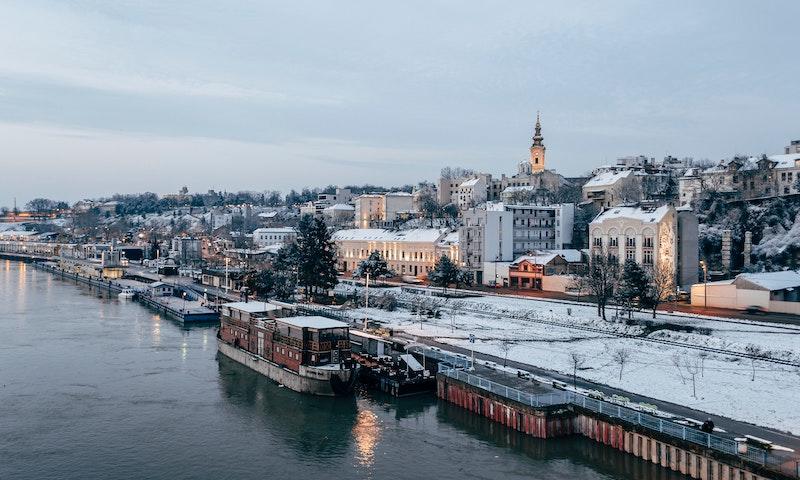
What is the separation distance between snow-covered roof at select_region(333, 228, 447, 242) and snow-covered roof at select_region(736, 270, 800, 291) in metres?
40.5

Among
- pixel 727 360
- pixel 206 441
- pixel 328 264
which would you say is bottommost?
pixel 206 441

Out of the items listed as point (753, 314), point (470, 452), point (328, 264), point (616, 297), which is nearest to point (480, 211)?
point (328, 264)

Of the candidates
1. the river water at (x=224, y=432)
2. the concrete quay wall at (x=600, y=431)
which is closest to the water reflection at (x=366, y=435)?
the river water at (x=224, y=432)

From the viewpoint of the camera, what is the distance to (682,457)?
A: 24344 mm

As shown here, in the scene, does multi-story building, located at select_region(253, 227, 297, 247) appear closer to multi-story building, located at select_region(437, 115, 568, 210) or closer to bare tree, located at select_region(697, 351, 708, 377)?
multi-story building, located at select_region(437, 115, 568, 210)

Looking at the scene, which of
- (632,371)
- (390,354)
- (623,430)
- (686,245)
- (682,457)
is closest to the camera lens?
(682,457)

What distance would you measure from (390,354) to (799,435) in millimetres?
23140

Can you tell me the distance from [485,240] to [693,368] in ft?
143

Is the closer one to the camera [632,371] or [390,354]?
[632,371]

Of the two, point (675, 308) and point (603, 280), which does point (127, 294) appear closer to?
point (603, 280)

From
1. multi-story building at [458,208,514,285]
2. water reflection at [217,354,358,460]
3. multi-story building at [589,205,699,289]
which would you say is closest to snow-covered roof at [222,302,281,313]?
water reflection at [217,354,358,460]

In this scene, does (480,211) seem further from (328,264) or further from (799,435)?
(799,435)

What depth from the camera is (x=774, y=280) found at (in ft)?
168

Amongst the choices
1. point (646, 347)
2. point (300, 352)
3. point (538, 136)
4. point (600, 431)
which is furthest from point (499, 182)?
point (600, 431)
